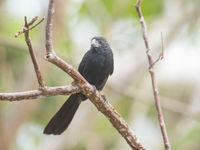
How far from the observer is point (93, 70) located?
386cm

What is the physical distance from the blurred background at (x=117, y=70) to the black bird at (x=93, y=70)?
1636 mm

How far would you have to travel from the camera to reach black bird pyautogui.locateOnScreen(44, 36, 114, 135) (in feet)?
12.1

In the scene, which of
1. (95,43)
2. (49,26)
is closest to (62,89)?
(49,26)

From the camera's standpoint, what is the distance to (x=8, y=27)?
7285mm

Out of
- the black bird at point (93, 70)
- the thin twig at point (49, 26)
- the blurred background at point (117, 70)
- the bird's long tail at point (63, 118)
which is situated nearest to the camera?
the thin twig at point (49, 26)

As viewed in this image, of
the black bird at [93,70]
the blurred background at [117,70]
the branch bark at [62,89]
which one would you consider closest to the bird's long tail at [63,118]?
the black bird at [93,70]

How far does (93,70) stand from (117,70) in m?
2.57

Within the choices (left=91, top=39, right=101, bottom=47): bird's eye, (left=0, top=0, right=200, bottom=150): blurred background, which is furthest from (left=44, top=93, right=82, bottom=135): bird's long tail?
(left=0, top=0, right=200, bottom=150): blurred background

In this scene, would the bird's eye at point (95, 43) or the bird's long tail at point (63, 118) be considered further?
the bird's eye at point (95, 43)

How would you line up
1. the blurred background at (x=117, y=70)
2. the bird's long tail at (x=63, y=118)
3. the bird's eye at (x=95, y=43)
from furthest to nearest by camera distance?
the blurred background at (x=117, y=70) → the bird's eye at (x=95, y=43) → the bird's long tail at (x=63, y=118)

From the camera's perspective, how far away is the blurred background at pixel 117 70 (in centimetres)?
594

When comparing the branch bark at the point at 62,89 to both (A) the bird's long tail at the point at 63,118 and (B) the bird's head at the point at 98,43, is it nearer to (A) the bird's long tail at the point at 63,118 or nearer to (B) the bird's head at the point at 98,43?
(A) the bird's long tail at the point at 63,118

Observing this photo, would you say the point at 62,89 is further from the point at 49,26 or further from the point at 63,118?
the point at 63,118

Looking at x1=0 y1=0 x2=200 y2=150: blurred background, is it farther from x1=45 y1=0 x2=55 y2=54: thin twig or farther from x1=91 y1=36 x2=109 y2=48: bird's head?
x1=45 y1=0 x2=55 y2=54: thin twig
